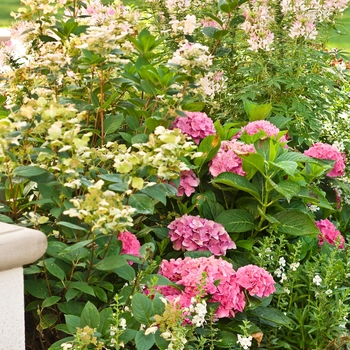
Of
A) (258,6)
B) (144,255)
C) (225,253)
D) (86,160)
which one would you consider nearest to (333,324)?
(225,253)

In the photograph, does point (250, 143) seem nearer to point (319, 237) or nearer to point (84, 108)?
point (319, 237)

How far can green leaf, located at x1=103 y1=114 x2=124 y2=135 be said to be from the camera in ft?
8.96

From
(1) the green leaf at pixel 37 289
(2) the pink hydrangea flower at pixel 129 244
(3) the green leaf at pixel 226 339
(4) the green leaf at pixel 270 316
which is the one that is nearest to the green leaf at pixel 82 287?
(1) the green leaf at pixel 37 289

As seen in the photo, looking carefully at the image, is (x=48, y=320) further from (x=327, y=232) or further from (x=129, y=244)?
(x=327, y=232)

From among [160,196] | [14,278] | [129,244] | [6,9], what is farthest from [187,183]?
[6,9]

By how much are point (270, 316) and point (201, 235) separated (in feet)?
1.34

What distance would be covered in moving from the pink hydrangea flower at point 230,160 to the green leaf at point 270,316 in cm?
59

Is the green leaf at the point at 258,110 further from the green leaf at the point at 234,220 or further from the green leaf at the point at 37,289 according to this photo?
the green leaf at the point at 37,289

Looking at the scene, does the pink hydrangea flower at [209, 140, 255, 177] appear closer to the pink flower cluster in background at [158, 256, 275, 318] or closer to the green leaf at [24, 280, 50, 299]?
the pink flower cluster in background at [158, 256, 275, 318]

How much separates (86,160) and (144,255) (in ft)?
1.24

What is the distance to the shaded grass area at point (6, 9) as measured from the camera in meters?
11.9

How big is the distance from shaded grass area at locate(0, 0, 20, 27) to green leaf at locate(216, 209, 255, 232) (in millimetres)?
9571

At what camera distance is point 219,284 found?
93.1 inches

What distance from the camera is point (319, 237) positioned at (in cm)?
311
